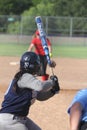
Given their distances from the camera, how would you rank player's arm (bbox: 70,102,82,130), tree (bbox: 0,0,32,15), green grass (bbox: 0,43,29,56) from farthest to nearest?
tree (bbox: 0,0,32,15)
green grass (bbox: 0,43,29,56)
player's arm (bbox: 70,102,82,130)

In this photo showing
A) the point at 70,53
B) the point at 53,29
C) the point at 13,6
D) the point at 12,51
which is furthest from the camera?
the point at 13,6

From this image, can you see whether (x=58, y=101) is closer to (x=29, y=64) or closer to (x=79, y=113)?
(x=29, y=64)

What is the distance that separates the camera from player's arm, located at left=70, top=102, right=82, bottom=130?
4098 millimetres

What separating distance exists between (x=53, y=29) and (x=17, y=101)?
127 ft

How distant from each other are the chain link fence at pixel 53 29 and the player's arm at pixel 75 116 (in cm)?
3830

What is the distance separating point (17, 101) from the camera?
5508 mm

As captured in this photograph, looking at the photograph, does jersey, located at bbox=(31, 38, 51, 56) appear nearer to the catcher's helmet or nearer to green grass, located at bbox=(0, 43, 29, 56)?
the catcher's helmet

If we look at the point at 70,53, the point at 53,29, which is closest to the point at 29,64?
the point at 70,53

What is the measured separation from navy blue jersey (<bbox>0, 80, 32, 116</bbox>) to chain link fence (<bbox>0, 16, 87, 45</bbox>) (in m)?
36.9

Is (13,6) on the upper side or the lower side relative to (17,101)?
lower

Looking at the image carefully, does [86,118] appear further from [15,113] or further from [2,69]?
[2,69]

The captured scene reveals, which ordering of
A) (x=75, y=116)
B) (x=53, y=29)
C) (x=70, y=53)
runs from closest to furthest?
(x=75, y=116) → (x=70, y=53) → (x=53, y=29)

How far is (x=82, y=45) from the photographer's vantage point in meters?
42.2

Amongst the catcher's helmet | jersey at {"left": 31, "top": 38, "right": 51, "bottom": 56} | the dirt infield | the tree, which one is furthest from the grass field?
the tree
